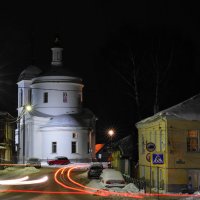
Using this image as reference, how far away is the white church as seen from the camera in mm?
82438

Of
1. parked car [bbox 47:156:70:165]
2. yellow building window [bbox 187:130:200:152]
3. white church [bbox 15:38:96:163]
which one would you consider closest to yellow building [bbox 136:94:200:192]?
yellow building window [bbox 187:130:200:152]

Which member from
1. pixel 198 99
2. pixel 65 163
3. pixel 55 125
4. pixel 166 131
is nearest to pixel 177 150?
pixel 166 131

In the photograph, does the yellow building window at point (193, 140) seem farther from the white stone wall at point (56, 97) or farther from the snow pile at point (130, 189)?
the white stone wall at point (56, 97)

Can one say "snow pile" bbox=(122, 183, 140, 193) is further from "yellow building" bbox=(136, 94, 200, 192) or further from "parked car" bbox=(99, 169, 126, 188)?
"yellow building" bbox=(136, 94, 200, 192)

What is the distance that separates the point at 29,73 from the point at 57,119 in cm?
1189

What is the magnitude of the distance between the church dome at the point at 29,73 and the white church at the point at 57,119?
1.13 meters

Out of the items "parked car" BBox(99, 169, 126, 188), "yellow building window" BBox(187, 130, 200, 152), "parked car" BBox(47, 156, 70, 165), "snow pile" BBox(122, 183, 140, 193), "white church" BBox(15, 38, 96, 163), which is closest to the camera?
"snow pile" BBox(122, 183, 140, 193)

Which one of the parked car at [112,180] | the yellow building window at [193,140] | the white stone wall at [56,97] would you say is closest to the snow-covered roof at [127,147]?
the parked car at [112,180]

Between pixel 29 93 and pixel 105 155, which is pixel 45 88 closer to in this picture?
pixel 29 93

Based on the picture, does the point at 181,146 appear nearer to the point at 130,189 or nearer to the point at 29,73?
the point at 130,189

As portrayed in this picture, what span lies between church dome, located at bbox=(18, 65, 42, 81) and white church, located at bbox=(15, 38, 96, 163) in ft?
3.71

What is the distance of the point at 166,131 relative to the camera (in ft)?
109

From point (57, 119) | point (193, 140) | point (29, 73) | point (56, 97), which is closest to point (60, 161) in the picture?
point (57, 119)

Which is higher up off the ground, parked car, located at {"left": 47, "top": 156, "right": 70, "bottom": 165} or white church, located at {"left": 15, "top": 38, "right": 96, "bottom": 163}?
white church, located at {"left": 15, "top": 38, "right": 96, "bottom": 163}
